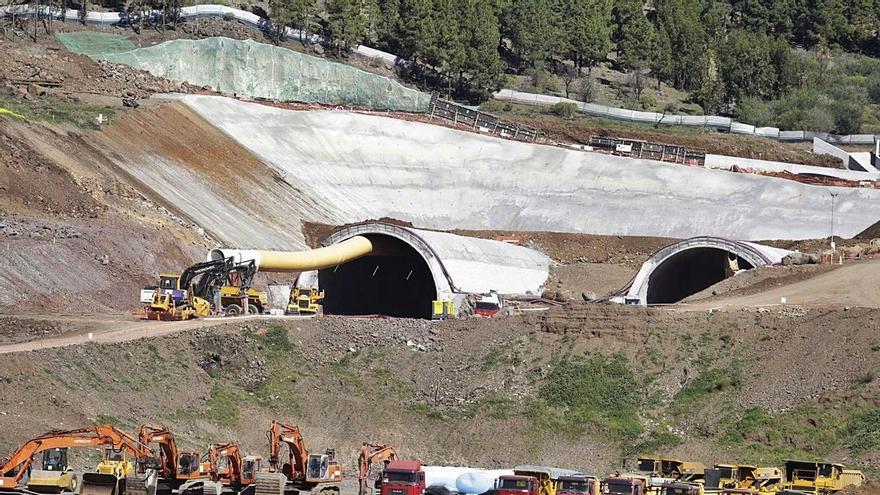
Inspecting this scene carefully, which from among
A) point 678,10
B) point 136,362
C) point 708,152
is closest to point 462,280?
point 136,362

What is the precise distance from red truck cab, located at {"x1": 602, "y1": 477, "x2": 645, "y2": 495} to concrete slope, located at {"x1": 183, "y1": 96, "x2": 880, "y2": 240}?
159 ft

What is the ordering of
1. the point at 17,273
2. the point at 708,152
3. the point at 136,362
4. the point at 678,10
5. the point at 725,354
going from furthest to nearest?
the point at 678,10 → the point at 708,152 → the point at 17,273 → the point at 725,354 → the point at 136,362

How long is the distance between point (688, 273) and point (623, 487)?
40.2 meters

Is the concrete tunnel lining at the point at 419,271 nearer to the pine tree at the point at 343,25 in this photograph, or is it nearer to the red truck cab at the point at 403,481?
the red truck cab at the point at 403,481

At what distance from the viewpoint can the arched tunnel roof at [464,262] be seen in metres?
71.9

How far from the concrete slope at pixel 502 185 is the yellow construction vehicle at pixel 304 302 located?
19553mm

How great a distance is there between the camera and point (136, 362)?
53906mm

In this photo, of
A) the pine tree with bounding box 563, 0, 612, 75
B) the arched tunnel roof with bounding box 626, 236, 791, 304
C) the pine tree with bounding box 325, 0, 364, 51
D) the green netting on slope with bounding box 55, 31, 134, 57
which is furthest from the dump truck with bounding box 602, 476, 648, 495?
the pine tree with bounding box 563, 0, 612, 75

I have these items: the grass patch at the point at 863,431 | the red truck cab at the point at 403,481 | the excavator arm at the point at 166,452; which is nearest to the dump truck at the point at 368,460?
the red truck cab at the point at 403,481

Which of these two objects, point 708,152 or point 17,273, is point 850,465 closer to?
point 17,273

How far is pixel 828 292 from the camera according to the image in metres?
66.0

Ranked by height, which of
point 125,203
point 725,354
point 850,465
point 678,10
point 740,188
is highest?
point 678,10

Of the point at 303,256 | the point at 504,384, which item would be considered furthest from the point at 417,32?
the point at 504,384

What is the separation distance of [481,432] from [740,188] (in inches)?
1681
